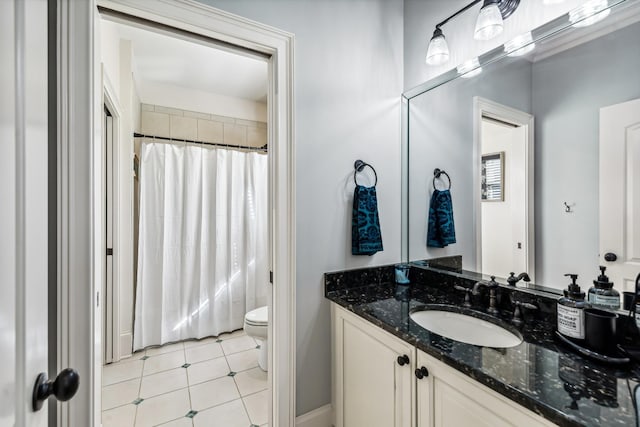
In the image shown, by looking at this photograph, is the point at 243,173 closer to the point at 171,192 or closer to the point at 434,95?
the point at 171,192

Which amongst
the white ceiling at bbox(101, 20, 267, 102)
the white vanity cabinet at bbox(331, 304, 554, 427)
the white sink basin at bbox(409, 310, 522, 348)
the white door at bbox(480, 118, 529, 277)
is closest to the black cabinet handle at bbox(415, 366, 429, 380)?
the white vanity cabinet at bbox(331, 304, 554, 427)

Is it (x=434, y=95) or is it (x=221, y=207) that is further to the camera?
(x=221, y=207)

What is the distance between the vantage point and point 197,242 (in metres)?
2.80

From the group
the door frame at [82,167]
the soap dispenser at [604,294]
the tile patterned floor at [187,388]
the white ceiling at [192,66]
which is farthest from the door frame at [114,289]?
the soap dispenser at [604,294]

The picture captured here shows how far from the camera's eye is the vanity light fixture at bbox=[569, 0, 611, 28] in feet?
3.27

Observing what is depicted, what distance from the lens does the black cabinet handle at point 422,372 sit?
0.97m

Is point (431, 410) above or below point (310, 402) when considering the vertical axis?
above

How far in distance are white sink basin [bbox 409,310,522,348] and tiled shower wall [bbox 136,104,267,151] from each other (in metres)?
2.89

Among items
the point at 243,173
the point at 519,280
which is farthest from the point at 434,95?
the point at 243,173

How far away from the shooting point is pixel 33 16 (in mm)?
579

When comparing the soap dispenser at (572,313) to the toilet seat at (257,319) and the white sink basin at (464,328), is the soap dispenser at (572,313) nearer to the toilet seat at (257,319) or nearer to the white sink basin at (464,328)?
the white sink basin at (464,328)

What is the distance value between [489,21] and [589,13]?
A: 35 cm

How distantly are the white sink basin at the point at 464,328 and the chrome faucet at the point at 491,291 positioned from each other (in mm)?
93

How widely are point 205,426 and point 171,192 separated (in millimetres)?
1881
